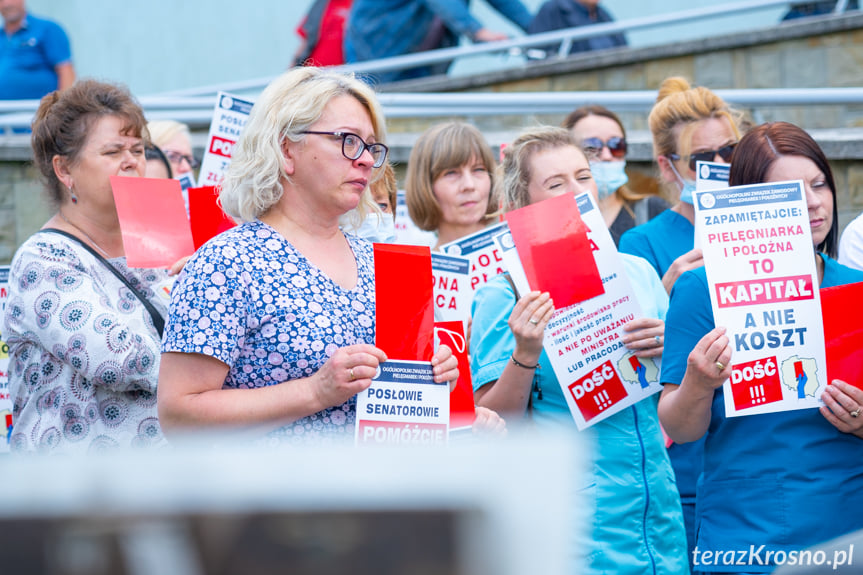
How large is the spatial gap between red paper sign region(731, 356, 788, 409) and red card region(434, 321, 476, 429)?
689mm

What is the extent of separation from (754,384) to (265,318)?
1264mm

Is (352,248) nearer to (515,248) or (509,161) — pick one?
(515,248)

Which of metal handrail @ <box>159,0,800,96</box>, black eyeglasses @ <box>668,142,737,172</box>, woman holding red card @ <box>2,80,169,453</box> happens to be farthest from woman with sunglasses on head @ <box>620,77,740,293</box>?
metal handrail @ <box>159,0,800,96</box>

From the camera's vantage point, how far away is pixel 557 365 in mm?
3123

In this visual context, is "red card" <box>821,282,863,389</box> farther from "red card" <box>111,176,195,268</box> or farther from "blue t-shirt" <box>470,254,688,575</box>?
"red card" <box>111,176,195,268</box>

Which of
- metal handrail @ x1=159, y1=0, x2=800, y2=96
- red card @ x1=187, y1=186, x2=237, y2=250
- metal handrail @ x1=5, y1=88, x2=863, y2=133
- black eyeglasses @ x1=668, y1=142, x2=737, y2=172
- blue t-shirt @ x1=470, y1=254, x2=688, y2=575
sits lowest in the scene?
blue t-shirt @ x1=470, y1=254, x2=688, y2=575

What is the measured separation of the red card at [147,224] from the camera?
327 cm

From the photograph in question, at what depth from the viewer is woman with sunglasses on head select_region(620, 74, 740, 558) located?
12.1 ft

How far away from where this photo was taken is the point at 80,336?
290cm

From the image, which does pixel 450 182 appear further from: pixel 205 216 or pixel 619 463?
pixel 619 463

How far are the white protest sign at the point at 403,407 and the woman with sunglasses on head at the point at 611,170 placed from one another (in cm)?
243

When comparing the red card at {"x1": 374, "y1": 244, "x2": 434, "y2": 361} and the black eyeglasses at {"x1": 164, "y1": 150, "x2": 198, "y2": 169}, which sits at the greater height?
the black eyeglasses at {"x1": 164, "y1": 150, "x2": 198, "y2": 169}

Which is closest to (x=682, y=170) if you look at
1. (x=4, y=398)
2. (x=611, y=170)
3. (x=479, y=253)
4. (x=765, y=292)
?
(x=611, y=170)

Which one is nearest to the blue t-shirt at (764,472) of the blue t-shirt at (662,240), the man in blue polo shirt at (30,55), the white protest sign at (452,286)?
the white protest sign at (452,286)
